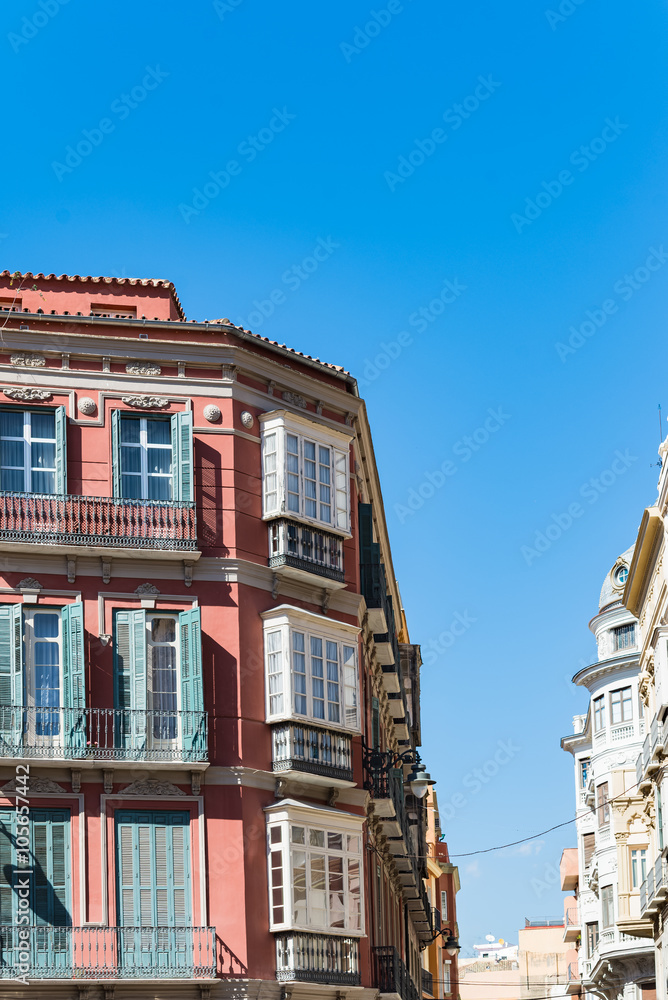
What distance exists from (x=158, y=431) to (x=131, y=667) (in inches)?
190

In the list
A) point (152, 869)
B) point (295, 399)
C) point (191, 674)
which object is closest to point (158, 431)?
point (295, 399)

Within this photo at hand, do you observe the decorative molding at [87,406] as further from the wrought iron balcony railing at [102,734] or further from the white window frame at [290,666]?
the wrought iron balcony railing at [102,734]

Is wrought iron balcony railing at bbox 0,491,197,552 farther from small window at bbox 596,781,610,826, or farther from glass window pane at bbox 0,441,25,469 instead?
small window at bbox 596,781,610,826

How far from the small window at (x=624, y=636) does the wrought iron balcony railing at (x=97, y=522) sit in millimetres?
36310

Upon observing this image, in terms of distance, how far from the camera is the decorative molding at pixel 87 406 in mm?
30656

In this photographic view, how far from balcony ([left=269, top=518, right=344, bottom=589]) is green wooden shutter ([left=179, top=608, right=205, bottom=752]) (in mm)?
2247

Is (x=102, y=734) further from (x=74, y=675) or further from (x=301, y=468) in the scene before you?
(x=301, y=468)

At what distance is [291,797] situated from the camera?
100 feet

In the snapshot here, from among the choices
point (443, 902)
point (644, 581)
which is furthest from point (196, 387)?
point (443, 902)

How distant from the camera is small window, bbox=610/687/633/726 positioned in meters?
62.8

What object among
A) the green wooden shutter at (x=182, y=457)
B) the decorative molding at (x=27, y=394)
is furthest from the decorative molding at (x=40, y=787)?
the decorative molding at (x=27, y=394)

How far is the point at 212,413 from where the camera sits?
3133cm

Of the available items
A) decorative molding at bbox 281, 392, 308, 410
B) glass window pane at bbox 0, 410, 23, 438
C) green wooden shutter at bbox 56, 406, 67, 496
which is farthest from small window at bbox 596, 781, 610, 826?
glass window pane at bbox 0, 410, 23, 438

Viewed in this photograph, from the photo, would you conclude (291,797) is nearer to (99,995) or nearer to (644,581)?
(99,995)
